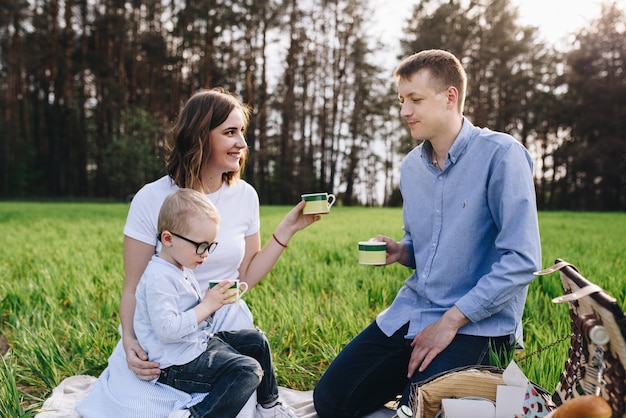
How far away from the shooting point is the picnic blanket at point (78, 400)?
8.87 ft

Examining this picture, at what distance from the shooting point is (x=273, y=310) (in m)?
4.09

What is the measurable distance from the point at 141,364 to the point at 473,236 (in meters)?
1.63

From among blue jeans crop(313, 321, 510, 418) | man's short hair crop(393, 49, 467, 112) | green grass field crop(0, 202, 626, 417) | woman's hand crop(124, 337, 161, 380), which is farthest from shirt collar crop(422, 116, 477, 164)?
woman's hand crop(124, 337, 161, 380)

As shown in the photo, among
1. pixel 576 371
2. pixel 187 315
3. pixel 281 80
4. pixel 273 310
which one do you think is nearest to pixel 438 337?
pixel 576 371

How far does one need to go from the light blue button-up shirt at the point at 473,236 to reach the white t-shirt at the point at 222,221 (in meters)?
0.88

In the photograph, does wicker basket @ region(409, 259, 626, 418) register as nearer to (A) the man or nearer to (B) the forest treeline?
(A) the man

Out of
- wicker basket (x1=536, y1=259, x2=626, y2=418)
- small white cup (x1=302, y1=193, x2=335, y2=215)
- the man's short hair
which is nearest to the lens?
wicker basket (x1=536, y1=259, x2=626, y2=418)

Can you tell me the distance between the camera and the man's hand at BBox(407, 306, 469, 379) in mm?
2457

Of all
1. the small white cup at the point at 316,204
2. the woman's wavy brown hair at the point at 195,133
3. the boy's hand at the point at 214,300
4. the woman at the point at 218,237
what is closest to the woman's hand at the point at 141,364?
the woman at the point at 218,237

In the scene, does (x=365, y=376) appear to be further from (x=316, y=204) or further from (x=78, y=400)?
(x=78, y=400)

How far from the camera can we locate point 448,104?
268cm

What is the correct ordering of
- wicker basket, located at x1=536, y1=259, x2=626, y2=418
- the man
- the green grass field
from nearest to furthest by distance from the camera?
1. wicker basket, located at x1=536, y1=259, x2=626, y2=418
2. the man
3. the green grass field

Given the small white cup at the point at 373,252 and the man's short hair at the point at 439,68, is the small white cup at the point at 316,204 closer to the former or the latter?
the small white cup at the point at 373,252

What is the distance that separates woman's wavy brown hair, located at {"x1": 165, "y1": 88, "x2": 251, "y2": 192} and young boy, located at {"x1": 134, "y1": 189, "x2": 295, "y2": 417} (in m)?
0.39
